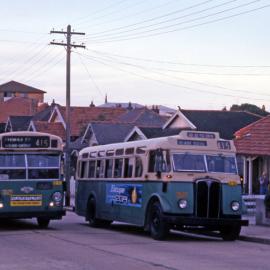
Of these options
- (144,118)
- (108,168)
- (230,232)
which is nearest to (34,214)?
(108,168)

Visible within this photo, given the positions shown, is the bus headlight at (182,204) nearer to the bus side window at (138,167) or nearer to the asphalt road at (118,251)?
the asphalt road at (118,251)

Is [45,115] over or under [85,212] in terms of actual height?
over

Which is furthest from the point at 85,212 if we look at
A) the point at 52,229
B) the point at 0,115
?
the point at 0,115

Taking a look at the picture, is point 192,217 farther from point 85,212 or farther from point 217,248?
point 85,212

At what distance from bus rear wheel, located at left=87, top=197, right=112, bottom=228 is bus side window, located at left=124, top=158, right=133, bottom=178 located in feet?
10.1

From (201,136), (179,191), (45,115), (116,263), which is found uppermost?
(45,115)

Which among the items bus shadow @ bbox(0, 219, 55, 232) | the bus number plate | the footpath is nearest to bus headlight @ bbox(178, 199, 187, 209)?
the footpath

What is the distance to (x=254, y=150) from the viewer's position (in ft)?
115

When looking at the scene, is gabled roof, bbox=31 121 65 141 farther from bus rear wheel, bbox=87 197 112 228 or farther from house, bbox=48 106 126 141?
bus rear wheel, bbox=87 197 112 228

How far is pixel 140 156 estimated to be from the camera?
69.7 ft

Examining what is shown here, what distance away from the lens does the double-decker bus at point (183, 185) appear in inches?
766

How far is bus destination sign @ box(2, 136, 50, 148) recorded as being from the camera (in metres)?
22.8

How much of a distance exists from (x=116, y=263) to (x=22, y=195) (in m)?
8.81

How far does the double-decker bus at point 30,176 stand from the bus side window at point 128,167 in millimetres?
2162
